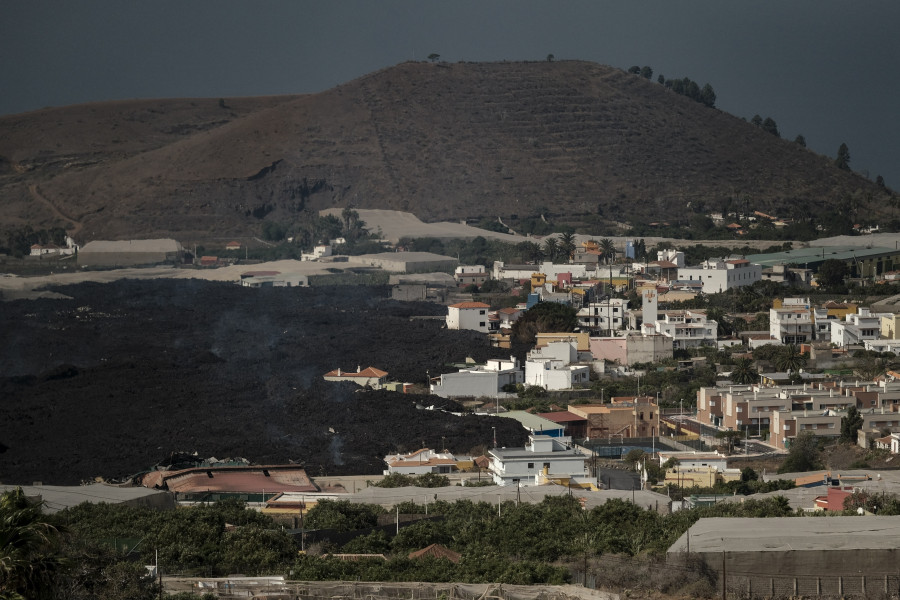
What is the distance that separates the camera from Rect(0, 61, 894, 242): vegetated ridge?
10381 cm

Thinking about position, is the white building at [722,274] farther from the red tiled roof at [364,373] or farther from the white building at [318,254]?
the white building at [318,254]

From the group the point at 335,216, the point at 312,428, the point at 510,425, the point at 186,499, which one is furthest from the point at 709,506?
the point at 335,216

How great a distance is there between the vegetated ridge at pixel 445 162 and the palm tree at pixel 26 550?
83.5 meters

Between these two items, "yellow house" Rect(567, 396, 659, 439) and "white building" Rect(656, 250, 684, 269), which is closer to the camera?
"yellow house" Rect(567, 396, 659, 439)

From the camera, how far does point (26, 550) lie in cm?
1335

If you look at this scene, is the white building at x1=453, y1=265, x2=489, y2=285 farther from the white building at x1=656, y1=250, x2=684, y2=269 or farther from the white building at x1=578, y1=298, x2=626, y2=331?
the white building at x1=578, y1=298, x2=626, y2=331

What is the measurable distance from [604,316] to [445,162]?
59.5 meters

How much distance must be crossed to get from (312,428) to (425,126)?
83.7m

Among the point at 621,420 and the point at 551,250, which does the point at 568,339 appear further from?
the point at 551,250

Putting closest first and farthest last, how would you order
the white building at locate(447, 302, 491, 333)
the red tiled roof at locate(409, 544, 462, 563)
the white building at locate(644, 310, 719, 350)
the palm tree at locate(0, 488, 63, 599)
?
the palm tree at locate(0, 488, 63, 599), the red tiled roof at locate(409, 544, 462, 563), the white building at locate(644, 310, 719, 350), the white building at locate(447, 302, 491, 333)

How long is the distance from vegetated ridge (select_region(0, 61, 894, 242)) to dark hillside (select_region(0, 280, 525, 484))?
3724 centimetres

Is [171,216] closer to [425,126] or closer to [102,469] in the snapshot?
[425,126]

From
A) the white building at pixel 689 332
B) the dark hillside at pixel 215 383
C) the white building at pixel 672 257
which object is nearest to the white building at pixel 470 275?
the dark hillside at pixel 215 383

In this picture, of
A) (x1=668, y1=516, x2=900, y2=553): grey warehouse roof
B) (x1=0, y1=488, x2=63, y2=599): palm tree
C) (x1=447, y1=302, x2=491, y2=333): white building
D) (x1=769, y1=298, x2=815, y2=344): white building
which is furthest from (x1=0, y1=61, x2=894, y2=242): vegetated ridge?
(x1=0, y1=488, x2=63, y2=599): palm tree
